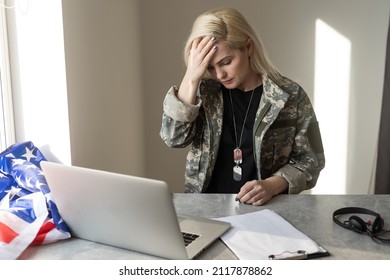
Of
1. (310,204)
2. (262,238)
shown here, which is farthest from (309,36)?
(262,238)

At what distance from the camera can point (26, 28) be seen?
1.56 m

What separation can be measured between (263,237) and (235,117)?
658 millimetres

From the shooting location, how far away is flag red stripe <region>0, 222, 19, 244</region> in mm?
1093

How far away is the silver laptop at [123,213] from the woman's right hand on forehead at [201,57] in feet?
1.91

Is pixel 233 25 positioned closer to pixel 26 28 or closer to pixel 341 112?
pixel 26 28

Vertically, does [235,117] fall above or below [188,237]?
above

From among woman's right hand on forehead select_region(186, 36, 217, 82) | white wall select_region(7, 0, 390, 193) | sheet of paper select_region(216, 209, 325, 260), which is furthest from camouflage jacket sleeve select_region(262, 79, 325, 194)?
white wall select_region(7, 0, 390, 193)

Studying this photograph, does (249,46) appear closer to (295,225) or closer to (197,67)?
(197,67)

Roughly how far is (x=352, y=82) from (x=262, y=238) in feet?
6.26

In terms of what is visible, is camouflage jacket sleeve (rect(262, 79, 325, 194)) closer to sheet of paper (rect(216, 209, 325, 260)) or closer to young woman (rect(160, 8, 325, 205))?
young woman (rect(160, 8, 325, 205))

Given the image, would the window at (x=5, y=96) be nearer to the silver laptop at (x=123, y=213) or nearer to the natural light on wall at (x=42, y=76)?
Answer: the natural light on wall at (x=42, y=76)

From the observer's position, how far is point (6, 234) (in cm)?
111

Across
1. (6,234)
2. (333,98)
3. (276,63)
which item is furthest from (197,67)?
(333,98)

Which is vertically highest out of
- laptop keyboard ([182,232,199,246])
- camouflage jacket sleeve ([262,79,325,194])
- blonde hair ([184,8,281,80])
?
blonde hair ([184,8,281,80])
